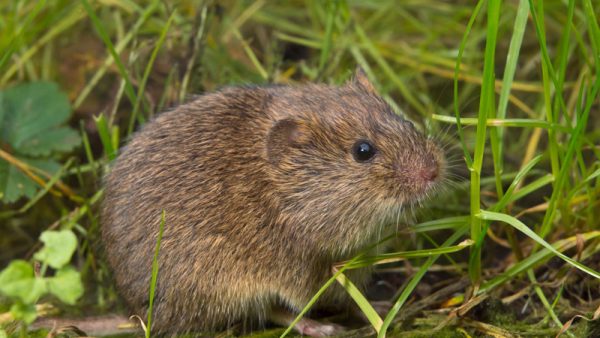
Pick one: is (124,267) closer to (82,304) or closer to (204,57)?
(82,304)

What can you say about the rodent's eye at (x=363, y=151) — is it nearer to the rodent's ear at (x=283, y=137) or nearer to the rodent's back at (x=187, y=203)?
the rodent's ear at (x=283, y=137)

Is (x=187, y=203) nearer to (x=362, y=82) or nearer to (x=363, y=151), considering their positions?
Result: (x=363, y=151)

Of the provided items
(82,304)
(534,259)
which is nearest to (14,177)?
(82,304)

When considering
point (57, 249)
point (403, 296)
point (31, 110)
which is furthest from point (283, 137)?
point (31, 110)

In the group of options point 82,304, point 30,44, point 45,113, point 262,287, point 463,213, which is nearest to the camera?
point 262,287

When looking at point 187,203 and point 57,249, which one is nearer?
point 57,249

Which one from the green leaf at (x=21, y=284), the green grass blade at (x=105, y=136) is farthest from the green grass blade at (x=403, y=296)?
the green grass blade at (x=105, y=136)
